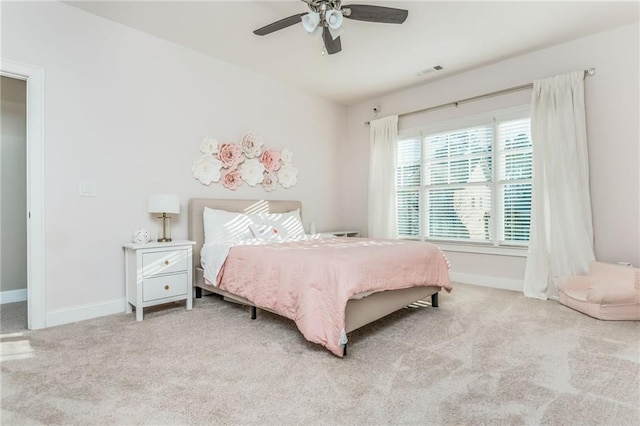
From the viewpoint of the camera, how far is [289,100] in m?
4.71

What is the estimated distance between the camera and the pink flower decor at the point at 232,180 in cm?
396

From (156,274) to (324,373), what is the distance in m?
1.86

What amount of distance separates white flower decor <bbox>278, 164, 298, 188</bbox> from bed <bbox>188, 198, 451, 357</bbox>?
315 mm

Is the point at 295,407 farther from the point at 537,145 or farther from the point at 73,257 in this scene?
the point at 537,145

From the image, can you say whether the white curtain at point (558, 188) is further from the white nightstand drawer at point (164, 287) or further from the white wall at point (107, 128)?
the white nightstand drawer at point (164, 287)

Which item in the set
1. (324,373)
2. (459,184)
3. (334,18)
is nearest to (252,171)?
(334,18)

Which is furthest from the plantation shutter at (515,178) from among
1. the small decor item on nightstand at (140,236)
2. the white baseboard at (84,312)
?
the white baseboard at (84,312)

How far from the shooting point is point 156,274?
2.92 metres

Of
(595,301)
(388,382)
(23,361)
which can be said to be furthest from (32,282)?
(595,301)

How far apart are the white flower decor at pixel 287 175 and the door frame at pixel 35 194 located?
2.56 metres

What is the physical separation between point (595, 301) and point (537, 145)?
5.60 ft

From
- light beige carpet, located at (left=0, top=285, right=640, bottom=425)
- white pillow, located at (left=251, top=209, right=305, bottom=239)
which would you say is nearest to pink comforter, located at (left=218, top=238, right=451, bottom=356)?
light beige carpet, located at (left=0, top=285, right=640, bottom=425)

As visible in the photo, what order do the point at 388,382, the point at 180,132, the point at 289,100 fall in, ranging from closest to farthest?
the point at 388,382
the point at 180,132
the point at 289,100

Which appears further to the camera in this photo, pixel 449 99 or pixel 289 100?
pixel 289 100
